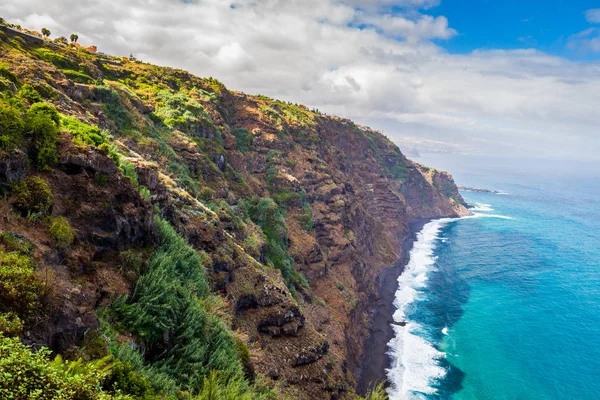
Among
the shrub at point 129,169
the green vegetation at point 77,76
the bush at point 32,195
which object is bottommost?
the bush at point 32,195

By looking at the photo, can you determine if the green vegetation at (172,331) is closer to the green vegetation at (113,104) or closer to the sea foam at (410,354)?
the green vegetation at (113,104)

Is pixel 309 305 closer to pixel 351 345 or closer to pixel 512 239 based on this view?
→ pixel 351 345

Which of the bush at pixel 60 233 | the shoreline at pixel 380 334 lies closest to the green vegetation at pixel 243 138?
the shoreline at pixel 380 334

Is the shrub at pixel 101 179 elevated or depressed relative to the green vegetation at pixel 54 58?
depressed

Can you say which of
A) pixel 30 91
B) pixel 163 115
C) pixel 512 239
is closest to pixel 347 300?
pixel 163 115

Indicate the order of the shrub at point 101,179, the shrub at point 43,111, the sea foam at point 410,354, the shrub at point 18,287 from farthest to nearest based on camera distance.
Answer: the sea foam at point 410,354, the shrub at point 101,179, the shrub at point 43,111, the shrub at point 18,287

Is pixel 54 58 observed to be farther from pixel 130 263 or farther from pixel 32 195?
pixel 130 263
